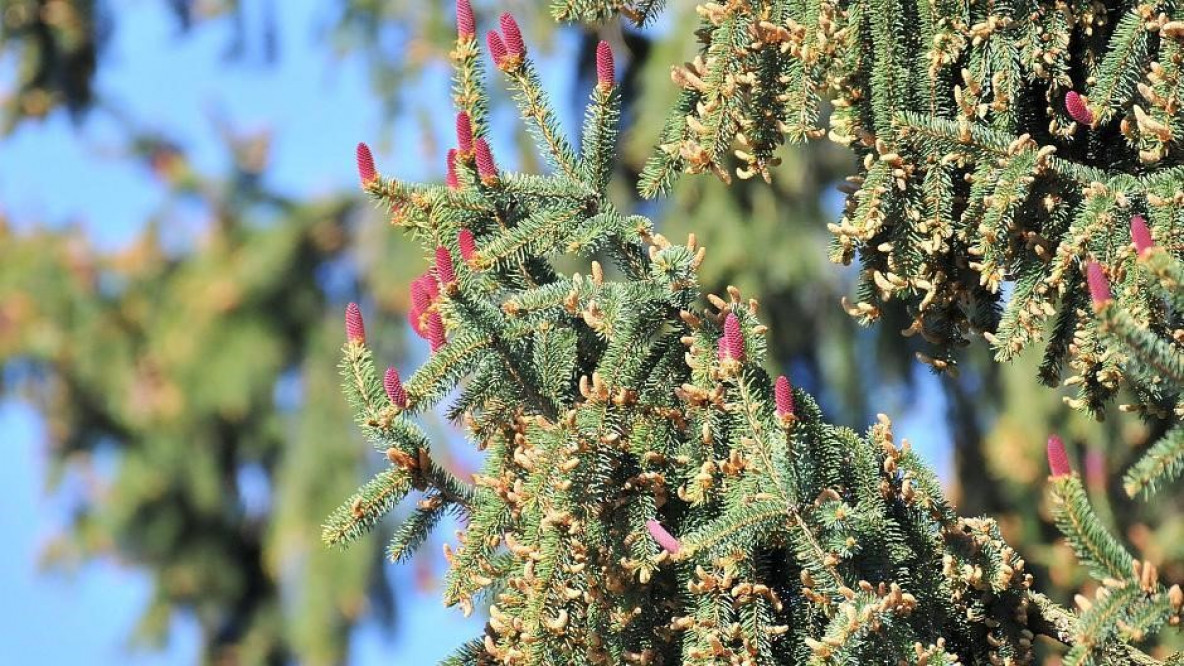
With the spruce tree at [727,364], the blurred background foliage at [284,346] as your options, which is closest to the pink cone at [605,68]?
the spruce tree at [727,364]

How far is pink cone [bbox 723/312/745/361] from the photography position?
164 cm

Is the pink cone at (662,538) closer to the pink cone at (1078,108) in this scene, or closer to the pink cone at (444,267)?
the pink cone at (444,267)

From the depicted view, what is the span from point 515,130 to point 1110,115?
2.83 meters

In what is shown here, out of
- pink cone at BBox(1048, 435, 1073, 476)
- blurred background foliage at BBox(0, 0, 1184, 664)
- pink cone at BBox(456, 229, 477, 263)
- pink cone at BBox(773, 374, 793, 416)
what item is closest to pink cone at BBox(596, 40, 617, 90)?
pink cone at BBox(456, 229, 477, 263)

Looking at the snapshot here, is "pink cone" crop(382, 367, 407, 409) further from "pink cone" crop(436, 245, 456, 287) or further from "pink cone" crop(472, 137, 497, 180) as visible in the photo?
"pink cone" crop(472, 137, 497, 180)

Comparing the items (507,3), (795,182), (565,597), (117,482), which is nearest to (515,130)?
(507,3)

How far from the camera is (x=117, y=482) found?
506 cm

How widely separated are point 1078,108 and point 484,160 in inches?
28.2

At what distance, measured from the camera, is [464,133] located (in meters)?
1.80

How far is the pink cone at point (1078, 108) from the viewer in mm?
1846

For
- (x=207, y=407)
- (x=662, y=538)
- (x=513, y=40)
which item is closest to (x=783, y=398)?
(x=662, y=538)

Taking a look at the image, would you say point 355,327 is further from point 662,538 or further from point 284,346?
point 284,346

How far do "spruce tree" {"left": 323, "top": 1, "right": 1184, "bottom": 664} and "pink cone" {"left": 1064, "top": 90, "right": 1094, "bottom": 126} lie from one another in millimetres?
17

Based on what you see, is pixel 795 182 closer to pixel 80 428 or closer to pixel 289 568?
pixel 289 568
